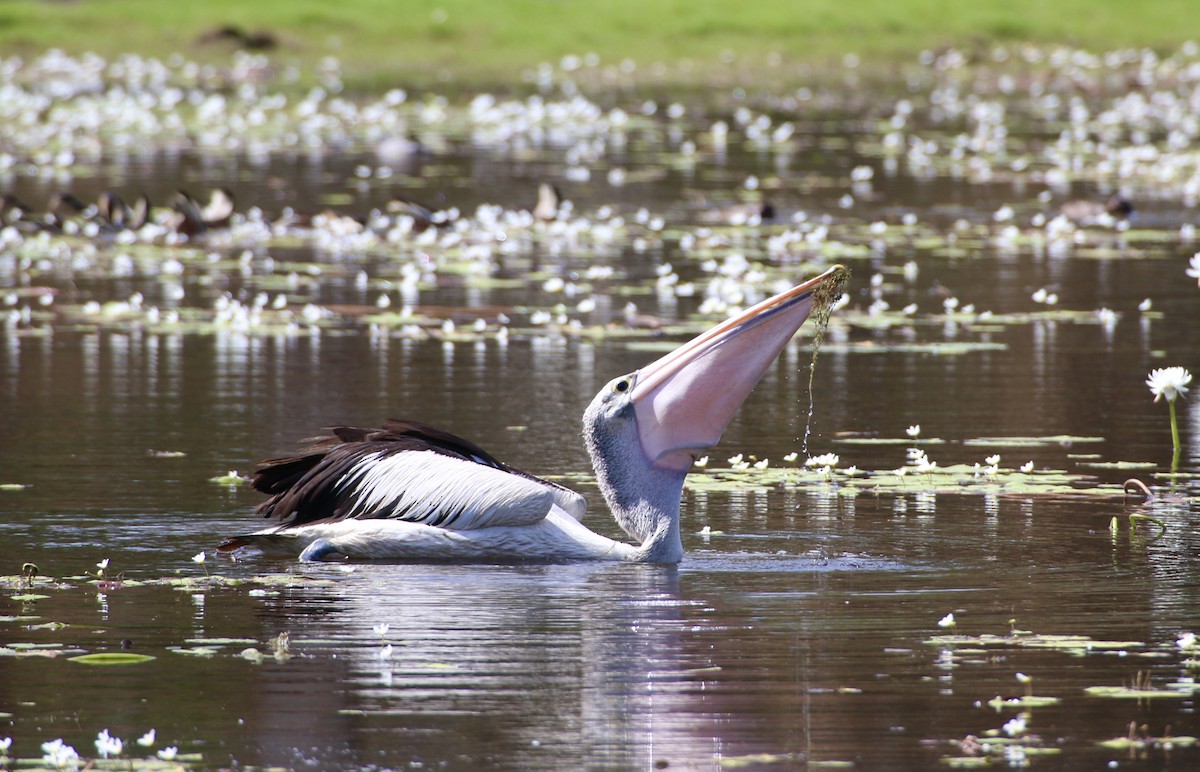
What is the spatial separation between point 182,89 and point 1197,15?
2455 centimetres

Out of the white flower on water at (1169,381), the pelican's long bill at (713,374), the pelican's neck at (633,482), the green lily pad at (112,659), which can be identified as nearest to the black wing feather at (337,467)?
the pelican's neck at (633,482)

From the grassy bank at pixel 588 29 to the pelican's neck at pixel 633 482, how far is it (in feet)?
120

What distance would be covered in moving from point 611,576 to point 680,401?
29.8 inches

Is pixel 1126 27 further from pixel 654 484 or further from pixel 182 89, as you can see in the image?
pixel 654 484

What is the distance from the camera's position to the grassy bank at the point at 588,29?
46.8 meters

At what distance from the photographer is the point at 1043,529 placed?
9.25 meters

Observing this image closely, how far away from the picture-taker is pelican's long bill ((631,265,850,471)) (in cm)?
853

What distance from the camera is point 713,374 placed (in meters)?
8.62

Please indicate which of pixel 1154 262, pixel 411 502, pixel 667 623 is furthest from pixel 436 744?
pixel 1154 262

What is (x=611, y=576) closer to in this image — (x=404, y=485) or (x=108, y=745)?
(x=404, y=485)

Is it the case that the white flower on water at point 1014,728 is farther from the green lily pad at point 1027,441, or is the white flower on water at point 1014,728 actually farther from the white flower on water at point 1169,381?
the green lily pad at point 1027,441

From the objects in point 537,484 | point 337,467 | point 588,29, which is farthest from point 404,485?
point 588,29

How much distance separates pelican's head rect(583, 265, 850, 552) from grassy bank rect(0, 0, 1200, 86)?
120 feet

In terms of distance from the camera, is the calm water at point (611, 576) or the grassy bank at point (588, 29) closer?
the calm water at point (611, 576)
